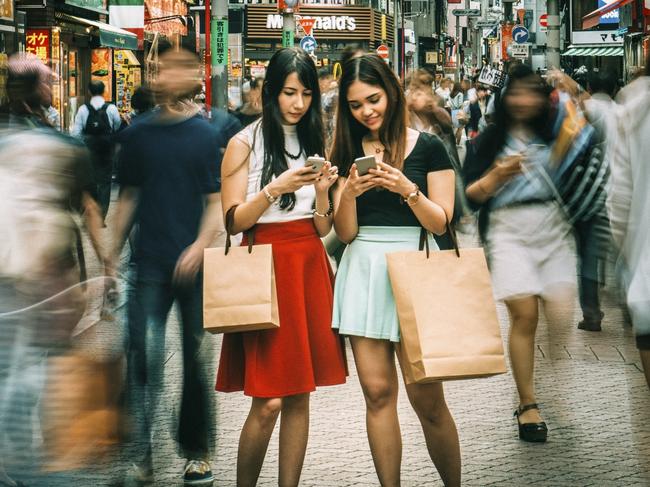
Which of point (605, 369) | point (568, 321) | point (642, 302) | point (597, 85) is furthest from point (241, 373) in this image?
point (597, 85)

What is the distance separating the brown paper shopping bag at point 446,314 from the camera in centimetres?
457

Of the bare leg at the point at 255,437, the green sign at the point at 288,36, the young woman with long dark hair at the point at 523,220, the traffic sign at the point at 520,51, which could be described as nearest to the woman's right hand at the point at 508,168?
the young woman with long dark hair at the point at 523,220

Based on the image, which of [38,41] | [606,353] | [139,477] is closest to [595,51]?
[38,41]

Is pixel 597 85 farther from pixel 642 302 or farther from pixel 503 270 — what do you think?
pixel 642 302

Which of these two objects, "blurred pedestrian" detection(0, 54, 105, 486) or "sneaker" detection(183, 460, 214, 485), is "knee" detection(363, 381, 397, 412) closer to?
"sneaker" detection(183, 460, 214, 485)

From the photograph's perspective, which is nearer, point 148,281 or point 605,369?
point 148,281

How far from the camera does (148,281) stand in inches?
221

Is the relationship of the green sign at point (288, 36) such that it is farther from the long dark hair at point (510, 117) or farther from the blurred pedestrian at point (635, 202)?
the blurred pedestrian at point (635, 202)

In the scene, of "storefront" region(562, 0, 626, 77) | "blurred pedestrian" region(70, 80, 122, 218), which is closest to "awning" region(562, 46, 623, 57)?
"storefront" region(562, 0, 626, 77)

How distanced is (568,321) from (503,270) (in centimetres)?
46

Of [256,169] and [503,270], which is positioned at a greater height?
[256,169]

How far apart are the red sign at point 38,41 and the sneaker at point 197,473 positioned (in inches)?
783

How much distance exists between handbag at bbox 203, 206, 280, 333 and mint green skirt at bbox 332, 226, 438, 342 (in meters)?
0.31

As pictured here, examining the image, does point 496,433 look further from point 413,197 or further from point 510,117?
point 413,197
